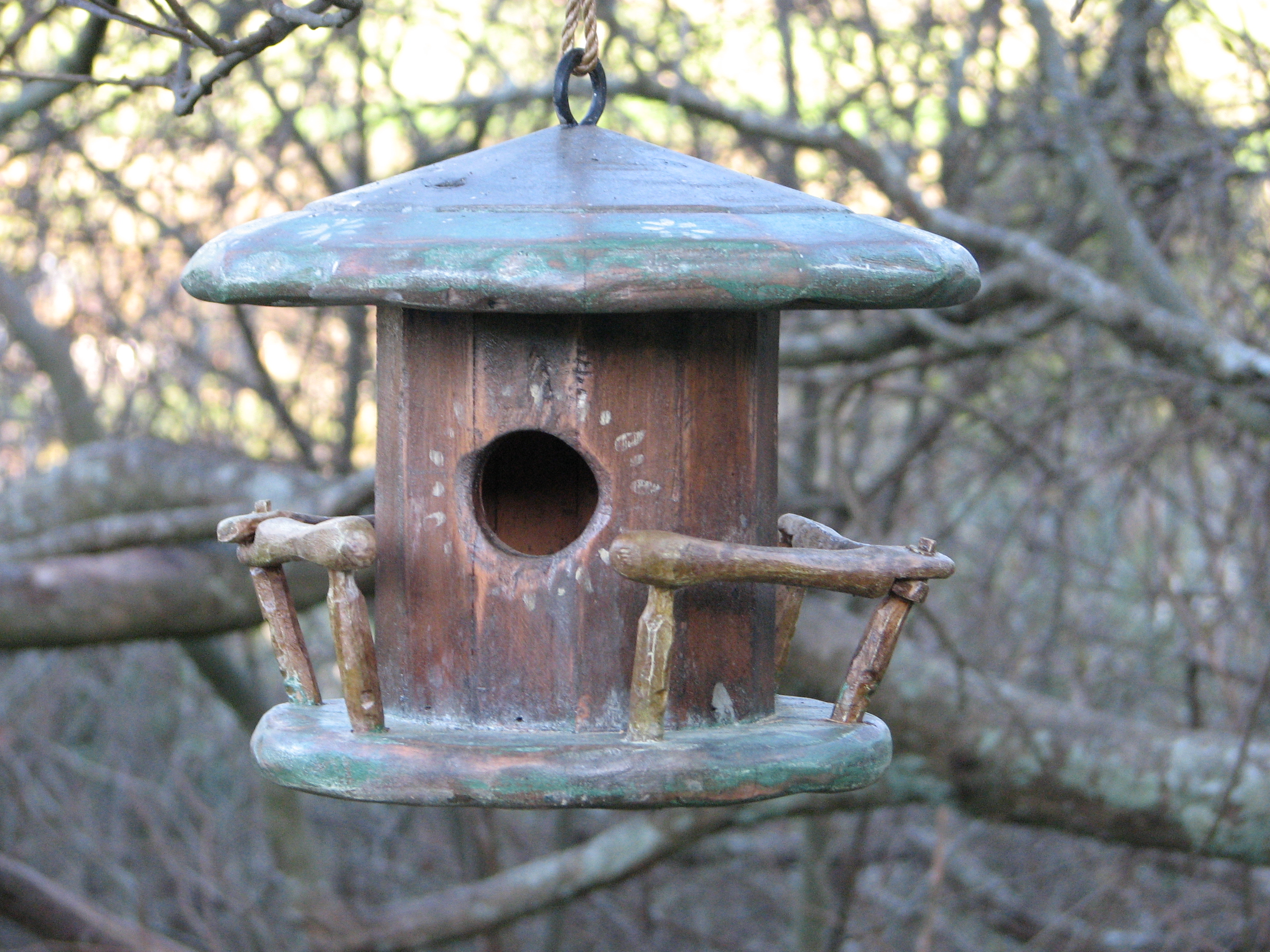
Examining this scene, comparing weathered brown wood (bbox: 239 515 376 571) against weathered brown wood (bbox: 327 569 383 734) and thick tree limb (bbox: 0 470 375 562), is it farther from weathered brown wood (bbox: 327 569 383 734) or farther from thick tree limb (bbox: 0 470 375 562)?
thick tree limb (bbox: 0 470 375 562)

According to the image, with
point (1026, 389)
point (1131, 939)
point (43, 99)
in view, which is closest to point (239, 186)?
point (43, 99)

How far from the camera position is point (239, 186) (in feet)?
18.2

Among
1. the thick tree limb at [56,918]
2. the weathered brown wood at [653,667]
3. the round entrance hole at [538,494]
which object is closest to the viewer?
the weathered brown wood at [653,667]

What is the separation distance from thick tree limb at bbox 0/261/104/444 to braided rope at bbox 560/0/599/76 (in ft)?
12.7

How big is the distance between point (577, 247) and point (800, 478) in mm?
4090

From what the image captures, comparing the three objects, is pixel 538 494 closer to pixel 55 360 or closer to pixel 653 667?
pixel 653 667

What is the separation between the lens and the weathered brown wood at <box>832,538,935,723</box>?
187 centimetres

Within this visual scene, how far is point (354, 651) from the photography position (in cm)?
180

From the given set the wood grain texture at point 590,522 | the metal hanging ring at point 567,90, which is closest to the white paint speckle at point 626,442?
the wood grain texture at point 590,522

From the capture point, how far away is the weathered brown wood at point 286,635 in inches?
77.1

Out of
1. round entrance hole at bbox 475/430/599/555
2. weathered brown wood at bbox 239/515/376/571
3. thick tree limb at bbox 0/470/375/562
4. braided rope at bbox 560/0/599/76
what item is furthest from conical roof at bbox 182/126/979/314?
thick tree limb at bbox 0/470/375/562

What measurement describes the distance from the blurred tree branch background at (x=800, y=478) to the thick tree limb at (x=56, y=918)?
1cm

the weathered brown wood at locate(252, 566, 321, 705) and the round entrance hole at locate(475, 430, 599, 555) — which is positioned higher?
the round entrance hole at locate(475, 430, 599, 555)

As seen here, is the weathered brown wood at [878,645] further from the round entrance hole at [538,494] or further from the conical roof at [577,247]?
the round entrance hole at [538,494]
